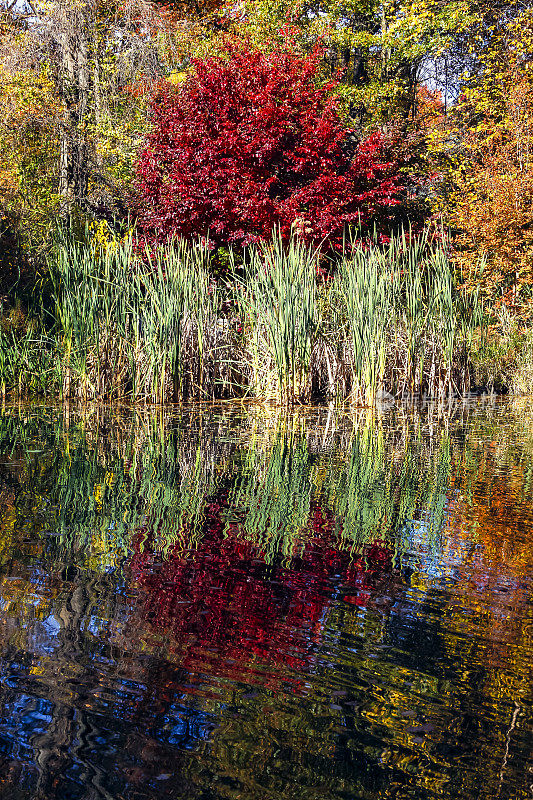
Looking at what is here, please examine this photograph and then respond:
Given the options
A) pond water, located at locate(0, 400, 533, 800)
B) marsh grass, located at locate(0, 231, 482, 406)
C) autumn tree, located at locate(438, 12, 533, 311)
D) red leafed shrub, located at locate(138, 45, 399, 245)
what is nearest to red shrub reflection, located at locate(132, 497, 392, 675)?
pond water, located at locate(0, 400, 533, 800)

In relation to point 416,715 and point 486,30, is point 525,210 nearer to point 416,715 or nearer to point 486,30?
point 486,30

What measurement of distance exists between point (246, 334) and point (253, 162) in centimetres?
360

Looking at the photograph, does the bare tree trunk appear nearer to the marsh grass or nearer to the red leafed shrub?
the red leafed shrub

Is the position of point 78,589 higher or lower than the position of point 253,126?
lower

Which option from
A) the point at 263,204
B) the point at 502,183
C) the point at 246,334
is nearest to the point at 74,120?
the point at 263,204

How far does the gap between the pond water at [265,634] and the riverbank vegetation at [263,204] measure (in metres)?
3.28

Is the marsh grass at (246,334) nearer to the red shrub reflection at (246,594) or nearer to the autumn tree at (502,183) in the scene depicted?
the autumn tree at (502,183)

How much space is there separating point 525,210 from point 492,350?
3.07m

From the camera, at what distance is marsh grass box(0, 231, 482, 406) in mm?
6770

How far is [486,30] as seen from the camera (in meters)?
15.1

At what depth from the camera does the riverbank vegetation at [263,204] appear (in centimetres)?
703

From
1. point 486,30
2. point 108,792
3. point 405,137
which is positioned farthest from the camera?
point 486,30

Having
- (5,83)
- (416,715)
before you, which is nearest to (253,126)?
(5,83)

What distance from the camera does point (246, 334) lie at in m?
7.46
